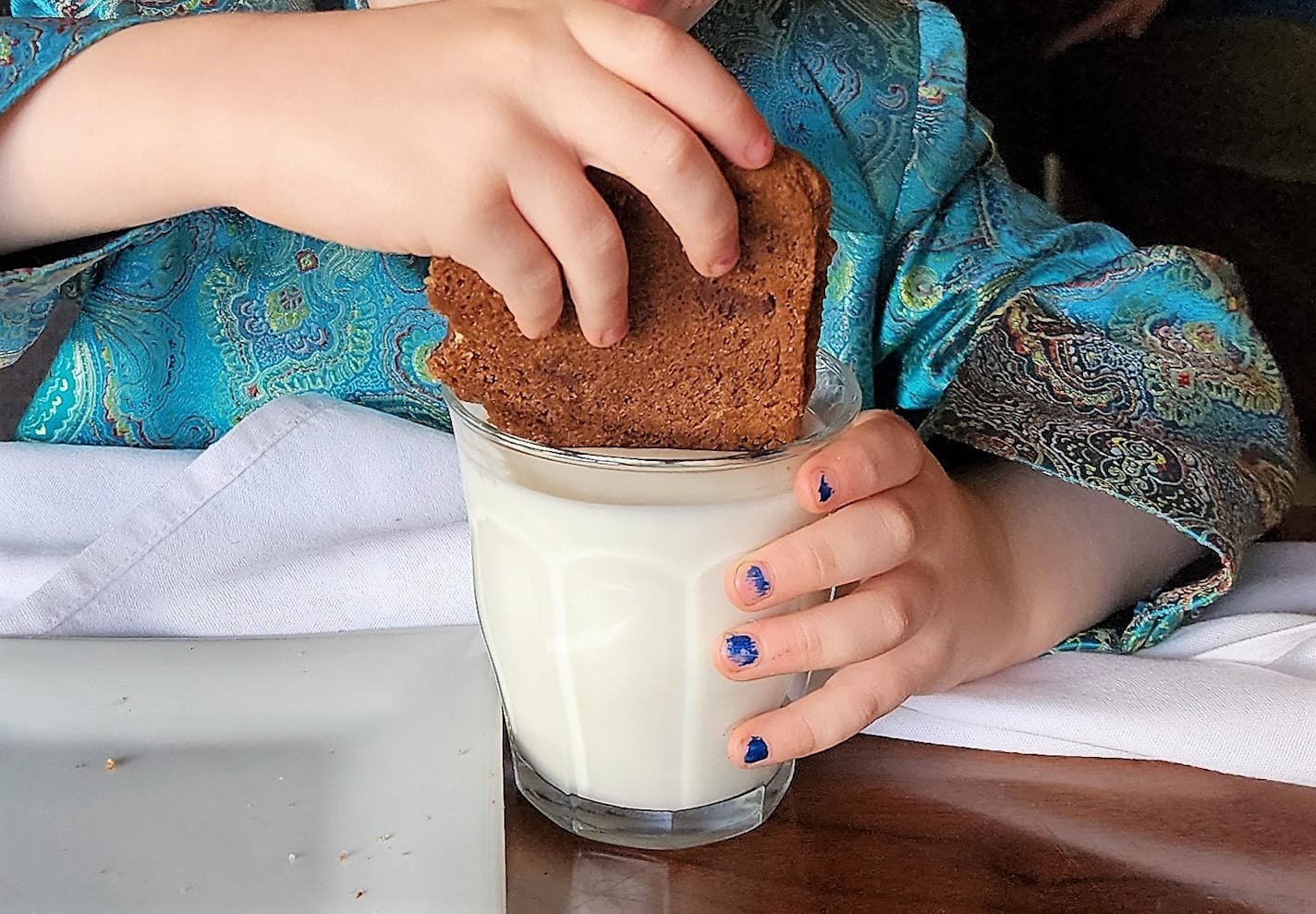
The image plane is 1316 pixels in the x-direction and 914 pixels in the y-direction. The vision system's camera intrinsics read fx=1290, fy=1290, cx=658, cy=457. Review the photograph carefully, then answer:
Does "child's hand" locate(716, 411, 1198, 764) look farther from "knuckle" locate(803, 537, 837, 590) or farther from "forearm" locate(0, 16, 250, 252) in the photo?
"forearm" locate(0, 16, 250, 252)

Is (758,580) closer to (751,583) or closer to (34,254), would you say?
(751,583)

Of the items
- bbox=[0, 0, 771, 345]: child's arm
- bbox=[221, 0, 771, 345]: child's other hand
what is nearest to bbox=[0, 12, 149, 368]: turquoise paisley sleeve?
bbox=[0, 0, 771, 345]: child's arm

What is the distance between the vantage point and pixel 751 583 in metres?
0.42

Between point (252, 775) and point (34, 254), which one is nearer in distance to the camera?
point (252, 775)

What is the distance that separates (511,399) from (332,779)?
0.15m

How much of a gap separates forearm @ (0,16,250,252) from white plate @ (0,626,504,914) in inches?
7.1

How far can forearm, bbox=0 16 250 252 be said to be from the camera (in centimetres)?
48

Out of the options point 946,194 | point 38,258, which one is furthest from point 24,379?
point 946,194

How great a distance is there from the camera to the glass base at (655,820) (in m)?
0.45

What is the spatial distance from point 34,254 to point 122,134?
12 cm

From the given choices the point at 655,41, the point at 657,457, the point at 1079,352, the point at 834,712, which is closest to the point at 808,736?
the point at 834,712

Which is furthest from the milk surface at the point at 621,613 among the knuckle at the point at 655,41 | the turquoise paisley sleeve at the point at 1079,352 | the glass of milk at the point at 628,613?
the turquoise paisley sleeve at the point at 1079,352

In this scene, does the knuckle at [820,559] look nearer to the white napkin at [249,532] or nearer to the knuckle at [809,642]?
the knuckle at [809,642]

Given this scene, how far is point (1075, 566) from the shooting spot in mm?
607
